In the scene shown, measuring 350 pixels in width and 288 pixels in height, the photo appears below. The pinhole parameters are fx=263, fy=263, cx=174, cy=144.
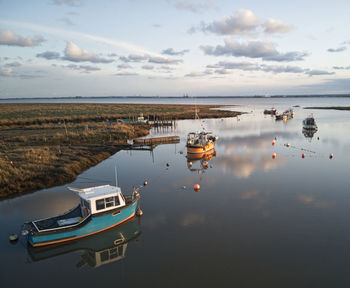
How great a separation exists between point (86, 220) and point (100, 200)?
1.40 m

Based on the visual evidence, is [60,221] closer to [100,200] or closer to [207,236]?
[100,200]

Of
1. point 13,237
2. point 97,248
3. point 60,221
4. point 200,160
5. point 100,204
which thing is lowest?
point 97,248

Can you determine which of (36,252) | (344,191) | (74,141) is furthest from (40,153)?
(344,191)

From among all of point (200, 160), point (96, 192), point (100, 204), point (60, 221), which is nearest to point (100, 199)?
point (100, 204)

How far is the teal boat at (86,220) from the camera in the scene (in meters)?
15.1

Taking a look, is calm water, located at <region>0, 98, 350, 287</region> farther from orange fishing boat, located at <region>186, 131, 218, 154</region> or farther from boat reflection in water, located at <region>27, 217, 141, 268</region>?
orange fishing boat, located at <region>186, 131, 218, 154</region>

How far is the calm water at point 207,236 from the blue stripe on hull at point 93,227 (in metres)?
0.55

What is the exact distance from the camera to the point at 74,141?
42.5 meters

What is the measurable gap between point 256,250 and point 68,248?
10.9 meters

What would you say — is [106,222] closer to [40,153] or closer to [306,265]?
[306,265]

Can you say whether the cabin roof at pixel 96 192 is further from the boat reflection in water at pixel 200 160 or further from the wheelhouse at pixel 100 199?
the boat reflection in water at pixel 200 160

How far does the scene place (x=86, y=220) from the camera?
52.0 ft

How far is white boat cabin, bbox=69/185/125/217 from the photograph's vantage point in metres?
16.0

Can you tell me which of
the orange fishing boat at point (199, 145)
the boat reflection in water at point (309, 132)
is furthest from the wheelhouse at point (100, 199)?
the boat reflection in water at point (309, 132)
